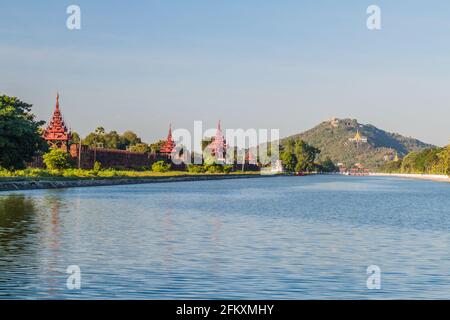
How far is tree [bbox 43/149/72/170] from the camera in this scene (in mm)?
109500

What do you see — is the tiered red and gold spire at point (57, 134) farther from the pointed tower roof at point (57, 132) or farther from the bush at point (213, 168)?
the bush at point (213, 168)

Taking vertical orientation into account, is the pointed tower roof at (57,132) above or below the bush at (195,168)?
above

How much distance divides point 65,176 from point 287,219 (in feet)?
207

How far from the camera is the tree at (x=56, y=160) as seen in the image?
359 ft

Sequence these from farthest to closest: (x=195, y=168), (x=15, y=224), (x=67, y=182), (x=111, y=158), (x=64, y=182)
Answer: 1. (x=195, y=168)
2. (x=111, y=158)
3. (x=67, y=182)
4. (x=64, y=182)
5. (x=15, y=224)

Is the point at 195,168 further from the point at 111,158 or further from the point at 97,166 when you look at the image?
the point at 97,166

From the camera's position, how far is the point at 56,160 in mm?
109812

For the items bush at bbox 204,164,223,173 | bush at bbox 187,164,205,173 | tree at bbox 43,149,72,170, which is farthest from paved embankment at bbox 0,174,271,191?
bush at bbox 204,164,223,173

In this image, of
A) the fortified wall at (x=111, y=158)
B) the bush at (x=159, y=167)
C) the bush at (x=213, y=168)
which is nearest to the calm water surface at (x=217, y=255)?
the fortified wall at (x=111, y=158)

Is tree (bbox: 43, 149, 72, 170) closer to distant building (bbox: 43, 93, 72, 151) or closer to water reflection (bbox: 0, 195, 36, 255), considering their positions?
distant building (bbox: 43, 93, 72, 151)

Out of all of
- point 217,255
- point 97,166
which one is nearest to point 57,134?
point 97,166

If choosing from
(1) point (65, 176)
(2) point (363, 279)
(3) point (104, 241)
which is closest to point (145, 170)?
(1) point (65, 176)

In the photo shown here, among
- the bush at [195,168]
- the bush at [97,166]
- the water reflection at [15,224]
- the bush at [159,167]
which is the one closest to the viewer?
the water reflection at [15,224]

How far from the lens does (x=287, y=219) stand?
148 ft
